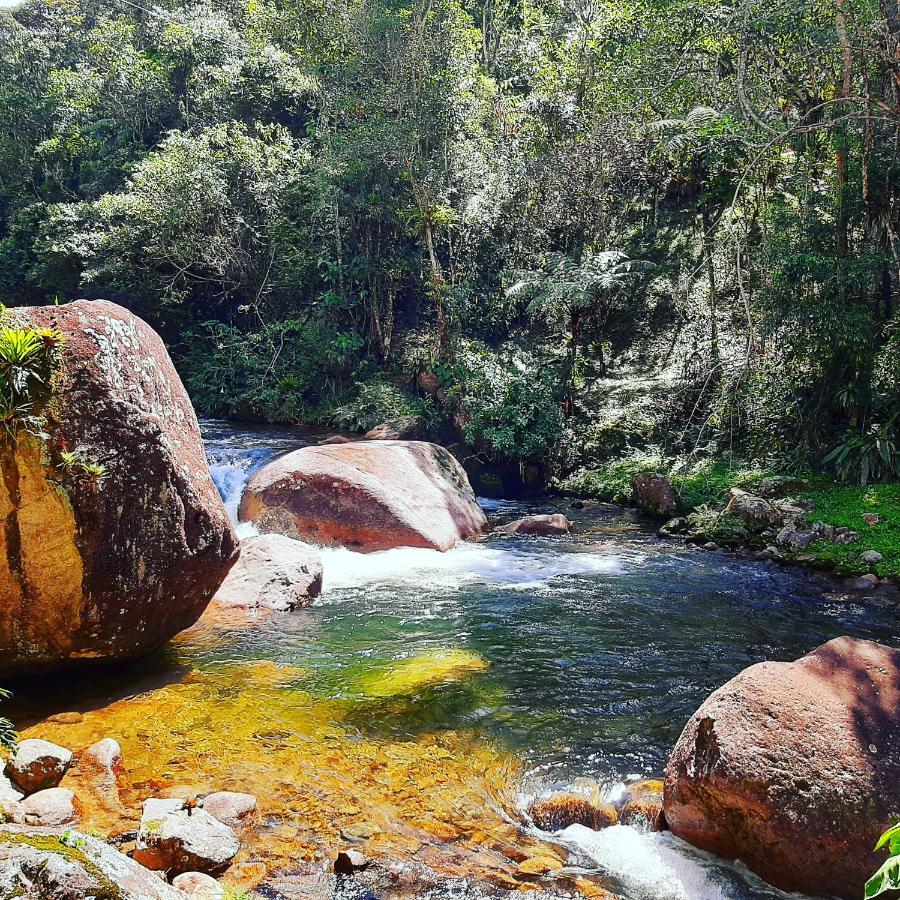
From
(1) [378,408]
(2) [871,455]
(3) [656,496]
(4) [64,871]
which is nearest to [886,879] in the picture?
(4) [64,871]

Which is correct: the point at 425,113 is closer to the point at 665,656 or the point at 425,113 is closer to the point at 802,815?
the point at 665,656

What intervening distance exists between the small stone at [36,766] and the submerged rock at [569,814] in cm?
313

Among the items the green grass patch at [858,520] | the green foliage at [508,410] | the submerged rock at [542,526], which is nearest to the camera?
the green grass patch at [858,520]

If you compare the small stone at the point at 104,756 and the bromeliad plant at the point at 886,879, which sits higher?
the bromeliad plant at the point at 886,879

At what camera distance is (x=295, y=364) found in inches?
887

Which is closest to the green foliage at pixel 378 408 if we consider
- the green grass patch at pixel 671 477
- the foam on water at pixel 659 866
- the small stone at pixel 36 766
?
the green grass patch at pixel 671 477

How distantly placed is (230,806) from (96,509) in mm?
2679

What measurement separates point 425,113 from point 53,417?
16.5 meters

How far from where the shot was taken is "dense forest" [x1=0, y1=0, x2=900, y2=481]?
13820 mm

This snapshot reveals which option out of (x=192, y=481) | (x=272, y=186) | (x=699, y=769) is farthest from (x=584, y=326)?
(x=699, y=769)

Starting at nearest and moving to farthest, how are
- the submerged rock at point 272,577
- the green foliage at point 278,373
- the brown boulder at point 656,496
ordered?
the submerged rock at point 272,577 < the brown boulder at point 656,496 < the green foliage at point 278,373

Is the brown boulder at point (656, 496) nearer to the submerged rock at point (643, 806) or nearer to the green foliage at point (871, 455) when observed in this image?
the green foliage at point (871, 455)

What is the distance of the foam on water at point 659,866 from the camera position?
425 centimetres

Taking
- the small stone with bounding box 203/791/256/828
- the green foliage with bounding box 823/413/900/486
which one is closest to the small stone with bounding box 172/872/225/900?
the small stone with bounding box 203/791/256/828
